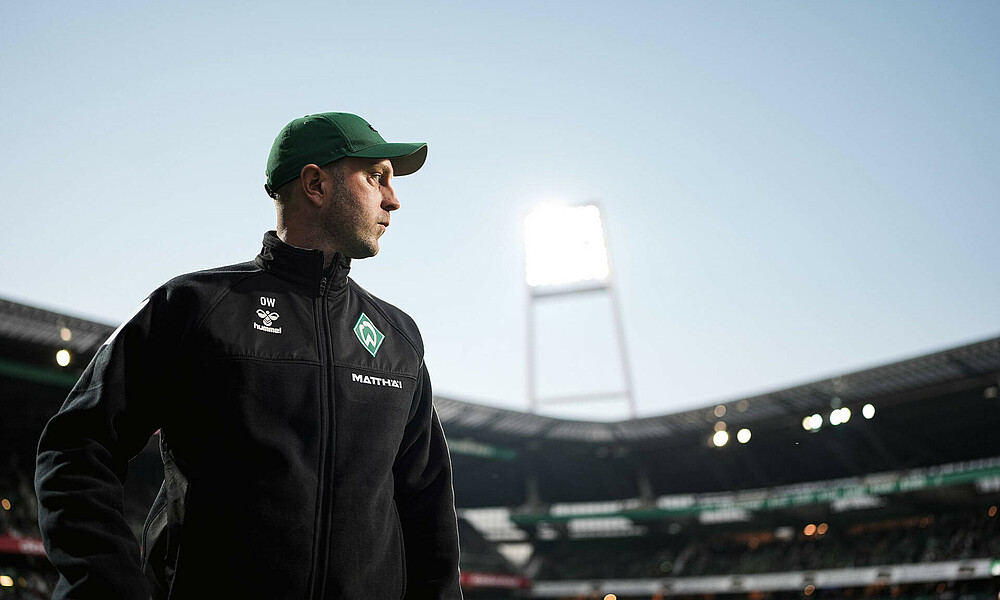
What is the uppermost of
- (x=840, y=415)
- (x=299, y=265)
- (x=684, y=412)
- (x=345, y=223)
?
(x=684, y=412)

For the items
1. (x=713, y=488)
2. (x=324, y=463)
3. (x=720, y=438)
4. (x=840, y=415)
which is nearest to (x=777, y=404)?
(x=840, y=415)

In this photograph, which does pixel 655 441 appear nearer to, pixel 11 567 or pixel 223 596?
pixel 11 567

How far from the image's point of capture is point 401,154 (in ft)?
6.38

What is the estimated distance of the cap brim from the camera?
192 cm

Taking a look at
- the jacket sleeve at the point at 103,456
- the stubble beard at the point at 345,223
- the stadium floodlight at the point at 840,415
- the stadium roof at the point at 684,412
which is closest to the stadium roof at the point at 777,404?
the stadium roof at the point at 684,412

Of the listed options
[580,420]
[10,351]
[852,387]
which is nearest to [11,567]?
[10,351]

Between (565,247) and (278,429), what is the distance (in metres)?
32.2

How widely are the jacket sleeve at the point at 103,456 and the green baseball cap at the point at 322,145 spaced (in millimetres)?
432

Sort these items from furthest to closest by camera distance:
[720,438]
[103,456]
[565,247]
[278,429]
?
[565,247], [720,438], [278,429], [103,456]

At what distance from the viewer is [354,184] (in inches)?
75.9

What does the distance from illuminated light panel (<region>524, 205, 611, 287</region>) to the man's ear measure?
103 feet

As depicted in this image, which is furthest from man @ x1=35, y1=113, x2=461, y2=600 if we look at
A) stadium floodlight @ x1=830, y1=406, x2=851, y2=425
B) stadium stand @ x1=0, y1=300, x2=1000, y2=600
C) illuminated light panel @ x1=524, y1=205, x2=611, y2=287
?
illuminated light panel @ x1=524, y1=205, x2=611, y2=287

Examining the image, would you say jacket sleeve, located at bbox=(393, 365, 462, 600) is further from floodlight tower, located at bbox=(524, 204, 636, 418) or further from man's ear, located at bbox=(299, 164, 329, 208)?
floodlight tower, located at bbox=(524, 204, 636, 418)

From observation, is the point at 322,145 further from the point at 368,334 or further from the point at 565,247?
the point at 565,247
